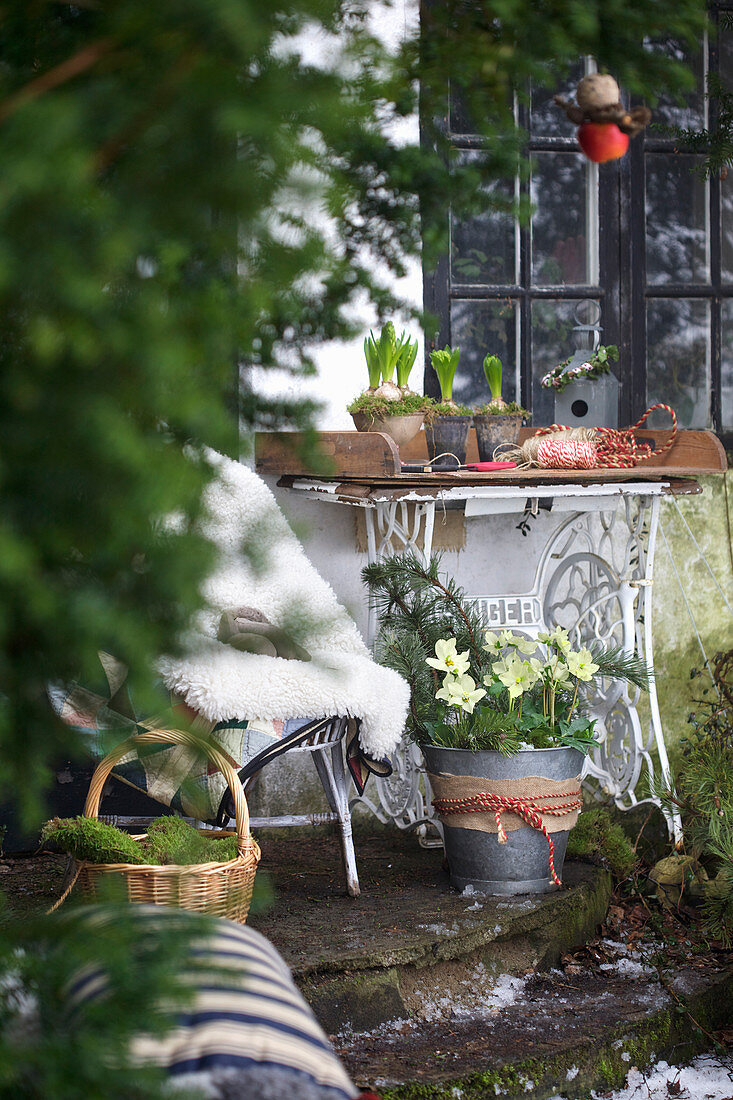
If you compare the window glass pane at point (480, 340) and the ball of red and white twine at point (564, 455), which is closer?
the ball of red and white twine at point (564, 455)

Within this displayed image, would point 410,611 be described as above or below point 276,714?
above

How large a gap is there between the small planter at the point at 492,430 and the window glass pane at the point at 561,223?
664 mm

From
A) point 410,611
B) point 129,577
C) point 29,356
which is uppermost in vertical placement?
point 29,356

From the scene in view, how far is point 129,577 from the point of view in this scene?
0.54 meters

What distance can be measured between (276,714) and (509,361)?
1.52 m

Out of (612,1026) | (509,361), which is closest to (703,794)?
(612,1026)

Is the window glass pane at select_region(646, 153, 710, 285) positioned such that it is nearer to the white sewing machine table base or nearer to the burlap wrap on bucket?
the white sewing machine table base

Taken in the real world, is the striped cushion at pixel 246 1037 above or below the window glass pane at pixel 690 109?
below

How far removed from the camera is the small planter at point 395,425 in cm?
263

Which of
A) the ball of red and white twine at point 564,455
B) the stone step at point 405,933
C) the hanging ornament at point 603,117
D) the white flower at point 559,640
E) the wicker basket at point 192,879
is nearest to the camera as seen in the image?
the hanging ornament at point 603,117

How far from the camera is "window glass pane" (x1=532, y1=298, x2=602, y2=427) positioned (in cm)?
Answer: 318

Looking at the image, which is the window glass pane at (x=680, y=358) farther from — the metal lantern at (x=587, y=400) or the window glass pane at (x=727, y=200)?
the metal lantern at (x=587, y=400)

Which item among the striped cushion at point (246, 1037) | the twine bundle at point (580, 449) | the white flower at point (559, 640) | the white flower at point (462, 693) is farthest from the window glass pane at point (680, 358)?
the striped cushion at point (246, 1037)

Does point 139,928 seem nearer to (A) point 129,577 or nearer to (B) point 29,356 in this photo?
(A) point 129,577
